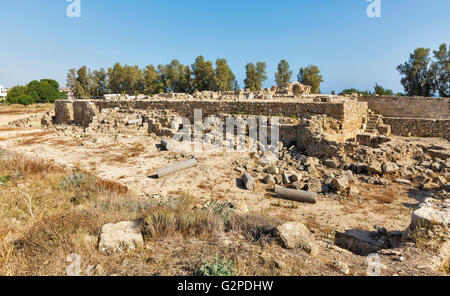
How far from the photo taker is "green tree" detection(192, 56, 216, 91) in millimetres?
38750

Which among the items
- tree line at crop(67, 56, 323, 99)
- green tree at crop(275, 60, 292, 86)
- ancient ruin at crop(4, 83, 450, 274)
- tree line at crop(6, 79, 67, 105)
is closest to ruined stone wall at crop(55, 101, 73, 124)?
ancient ruin at crop(4, 83, 450, 274)

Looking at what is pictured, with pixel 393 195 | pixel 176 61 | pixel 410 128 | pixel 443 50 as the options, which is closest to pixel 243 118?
pixel 393 195

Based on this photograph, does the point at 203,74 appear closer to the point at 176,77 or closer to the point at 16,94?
the point at 176,77

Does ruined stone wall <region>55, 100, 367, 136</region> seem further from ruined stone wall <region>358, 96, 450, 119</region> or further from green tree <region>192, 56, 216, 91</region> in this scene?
green tree <region>192, 56, 216, 91</region>

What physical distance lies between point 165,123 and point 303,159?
10181mm

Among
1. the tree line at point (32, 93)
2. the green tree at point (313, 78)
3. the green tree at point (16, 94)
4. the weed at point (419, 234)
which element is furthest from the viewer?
the tree line at point (32, 93)

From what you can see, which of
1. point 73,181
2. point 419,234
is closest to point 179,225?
point 419,234

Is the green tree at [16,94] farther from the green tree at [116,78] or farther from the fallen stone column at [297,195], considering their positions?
the fallen stone column at [297,195]

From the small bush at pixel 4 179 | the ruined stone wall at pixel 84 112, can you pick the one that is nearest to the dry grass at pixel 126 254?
the small bush at pixel 4 179

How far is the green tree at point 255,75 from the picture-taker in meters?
39.2

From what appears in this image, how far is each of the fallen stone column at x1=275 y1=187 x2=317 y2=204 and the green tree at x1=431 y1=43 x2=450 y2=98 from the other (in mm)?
27695

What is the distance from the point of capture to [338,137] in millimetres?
13828

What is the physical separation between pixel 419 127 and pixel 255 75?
26.4 m

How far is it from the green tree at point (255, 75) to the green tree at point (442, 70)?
2137 cm
